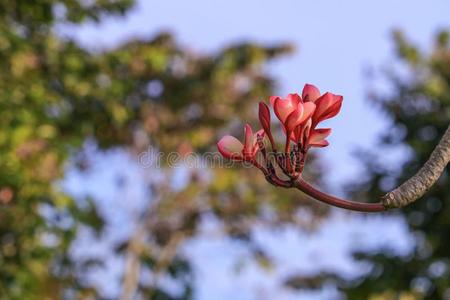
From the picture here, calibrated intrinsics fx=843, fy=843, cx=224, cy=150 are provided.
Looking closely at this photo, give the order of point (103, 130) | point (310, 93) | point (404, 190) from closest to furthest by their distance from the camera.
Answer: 1. point (404, 190)
2. point (310, 93)
3. point (103, 130)

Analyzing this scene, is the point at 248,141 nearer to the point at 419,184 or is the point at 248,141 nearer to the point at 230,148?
the point at 230,148

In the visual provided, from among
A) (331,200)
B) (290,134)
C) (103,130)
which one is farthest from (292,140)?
(103,130)

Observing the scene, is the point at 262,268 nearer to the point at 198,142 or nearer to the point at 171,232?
the point at 171,232

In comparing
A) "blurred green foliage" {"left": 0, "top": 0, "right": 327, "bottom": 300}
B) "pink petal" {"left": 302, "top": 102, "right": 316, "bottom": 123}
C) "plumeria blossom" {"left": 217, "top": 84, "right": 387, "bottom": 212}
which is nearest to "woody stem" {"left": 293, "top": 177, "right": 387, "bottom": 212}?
"plumeria blossom" {"left": 217, "top": 84, "right": 387, "bottom": 212}

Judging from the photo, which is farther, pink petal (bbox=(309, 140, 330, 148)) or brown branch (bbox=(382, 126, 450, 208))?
pink petal (bbox=(309, 140, 330, 148))

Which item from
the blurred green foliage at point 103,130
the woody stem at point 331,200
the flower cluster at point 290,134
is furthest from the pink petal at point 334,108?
the blurred green foliage at point 103,130

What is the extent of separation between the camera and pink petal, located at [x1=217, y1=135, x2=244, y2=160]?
55.2 inches

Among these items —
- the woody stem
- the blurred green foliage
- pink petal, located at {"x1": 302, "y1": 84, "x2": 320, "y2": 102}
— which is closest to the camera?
Result: the woody stem

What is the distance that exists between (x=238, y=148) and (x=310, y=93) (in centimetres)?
16

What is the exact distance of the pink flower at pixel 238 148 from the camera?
1.40m

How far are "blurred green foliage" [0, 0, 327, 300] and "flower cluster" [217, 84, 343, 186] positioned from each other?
4.96m

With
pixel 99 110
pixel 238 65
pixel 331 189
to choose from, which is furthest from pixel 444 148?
pixel 238 65

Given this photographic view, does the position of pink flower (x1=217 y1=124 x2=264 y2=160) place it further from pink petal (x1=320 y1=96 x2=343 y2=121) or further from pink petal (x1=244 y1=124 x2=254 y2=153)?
pink petal (x1=320 y1=96 x2=343 y2=121)

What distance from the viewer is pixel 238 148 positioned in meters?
1.42
